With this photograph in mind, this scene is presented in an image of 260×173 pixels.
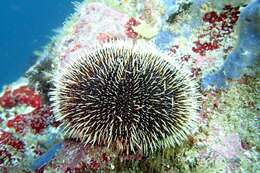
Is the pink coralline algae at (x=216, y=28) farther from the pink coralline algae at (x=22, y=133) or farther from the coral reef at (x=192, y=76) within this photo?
the pink coralline algae at (x=22, y=133)

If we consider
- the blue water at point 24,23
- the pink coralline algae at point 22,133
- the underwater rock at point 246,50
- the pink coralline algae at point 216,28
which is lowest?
the pink coralline algae at point 22,133

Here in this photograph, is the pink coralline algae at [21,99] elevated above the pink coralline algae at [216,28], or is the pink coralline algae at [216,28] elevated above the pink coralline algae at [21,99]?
the pink coralline algae at [216,28]

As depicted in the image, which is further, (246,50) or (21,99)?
(21,99)

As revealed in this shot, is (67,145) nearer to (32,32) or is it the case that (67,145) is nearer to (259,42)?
(259,42)

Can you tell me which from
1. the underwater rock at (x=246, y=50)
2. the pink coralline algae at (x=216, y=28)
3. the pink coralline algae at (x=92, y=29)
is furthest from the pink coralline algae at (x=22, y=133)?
the underwater rock at (x=246, y=50)

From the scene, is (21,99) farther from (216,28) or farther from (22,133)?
(216,28)

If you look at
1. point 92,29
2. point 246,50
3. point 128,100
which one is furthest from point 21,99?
point 246,50

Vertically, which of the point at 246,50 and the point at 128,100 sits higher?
the point at 246,50
